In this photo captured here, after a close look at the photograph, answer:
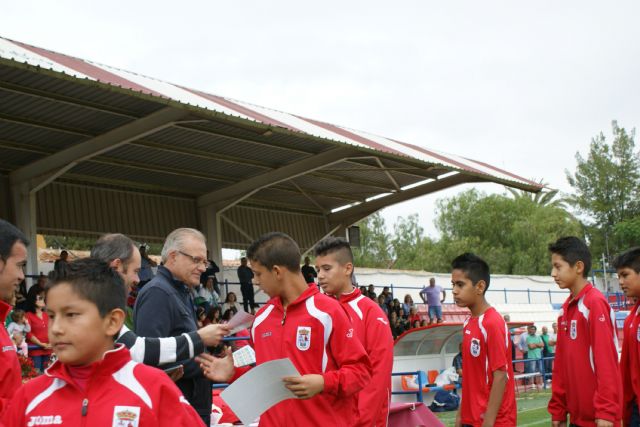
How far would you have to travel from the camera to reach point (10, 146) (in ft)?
65.9

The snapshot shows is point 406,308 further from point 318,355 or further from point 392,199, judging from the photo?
point 318,355

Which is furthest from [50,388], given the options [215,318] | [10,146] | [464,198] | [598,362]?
[464,198]

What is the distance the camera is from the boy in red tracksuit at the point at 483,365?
6.16 m

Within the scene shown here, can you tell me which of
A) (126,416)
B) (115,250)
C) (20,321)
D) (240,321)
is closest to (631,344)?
(240,321)

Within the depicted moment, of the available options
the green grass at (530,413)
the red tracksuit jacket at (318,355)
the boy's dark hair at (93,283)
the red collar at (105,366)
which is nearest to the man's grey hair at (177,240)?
the red tracksuit jacket at (318,355)

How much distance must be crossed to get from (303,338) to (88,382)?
5.75 ft

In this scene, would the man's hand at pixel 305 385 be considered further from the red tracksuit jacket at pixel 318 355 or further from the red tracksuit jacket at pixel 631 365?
the red tracksuit jacket at pixel 631 365

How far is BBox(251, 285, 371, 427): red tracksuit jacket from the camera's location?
4.82 m

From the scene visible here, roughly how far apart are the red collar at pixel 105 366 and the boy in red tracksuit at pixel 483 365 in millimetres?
3443

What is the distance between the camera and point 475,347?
6.36 metres

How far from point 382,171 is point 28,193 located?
395 inches

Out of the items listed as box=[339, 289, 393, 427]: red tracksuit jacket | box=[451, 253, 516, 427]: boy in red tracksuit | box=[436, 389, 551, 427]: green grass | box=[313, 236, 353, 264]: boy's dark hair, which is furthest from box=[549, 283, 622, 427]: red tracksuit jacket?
box=[436, 389, 551, 427]: green grass

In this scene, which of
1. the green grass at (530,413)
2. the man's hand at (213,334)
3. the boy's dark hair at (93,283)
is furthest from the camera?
the green grass at (530,413)

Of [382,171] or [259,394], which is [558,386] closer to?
[259,394]
